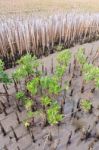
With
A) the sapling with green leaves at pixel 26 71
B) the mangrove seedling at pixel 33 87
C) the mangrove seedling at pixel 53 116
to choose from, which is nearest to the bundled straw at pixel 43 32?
the sapling with green leaves at pixel 26 71

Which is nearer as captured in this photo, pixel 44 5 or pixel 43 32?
pixel 43 32

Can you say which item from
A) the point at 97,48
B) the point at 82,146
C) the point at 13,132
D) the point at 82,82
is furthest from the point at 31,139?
the point at 97,48

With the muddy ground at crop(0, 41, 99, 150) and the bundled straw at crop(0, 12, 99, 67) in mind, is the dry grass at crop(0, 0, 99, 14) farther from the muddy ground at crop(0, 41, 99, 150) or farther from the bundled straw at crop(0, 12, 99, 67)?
the muddy ground at crop(0, 41, 99, 150)

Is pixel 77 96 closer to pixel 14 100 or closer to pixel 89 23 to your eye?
pixel 14 100

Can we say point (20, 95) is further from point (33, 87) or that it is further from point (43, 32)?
point (43, 32)

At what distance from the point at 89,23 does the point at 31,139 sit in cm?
340

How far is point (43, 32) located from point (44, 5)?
215 cm

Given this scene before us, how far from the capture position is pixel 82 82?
4395mm

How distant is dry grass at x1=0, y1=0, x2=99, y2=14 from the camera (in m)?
6.94

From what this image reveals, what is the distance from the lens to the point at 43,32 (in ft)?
18.2

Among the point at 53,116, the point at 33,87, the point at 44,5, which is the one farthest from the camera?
the point at 44,5

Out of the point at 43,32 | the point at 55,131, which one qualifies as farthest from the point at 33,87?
the point at 43,32

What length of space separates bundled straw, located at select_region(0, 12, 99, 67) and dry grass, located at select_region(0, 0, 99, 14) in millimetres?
890

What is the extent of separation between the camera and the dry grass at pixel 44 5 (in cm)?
694
